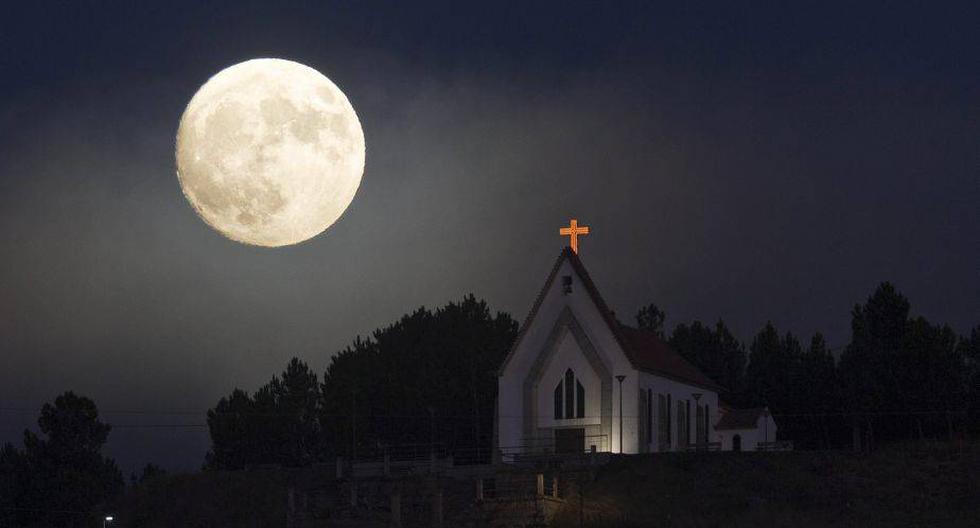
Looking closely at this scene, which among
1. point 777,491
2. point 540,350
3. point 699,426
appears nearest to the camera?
point 777,491

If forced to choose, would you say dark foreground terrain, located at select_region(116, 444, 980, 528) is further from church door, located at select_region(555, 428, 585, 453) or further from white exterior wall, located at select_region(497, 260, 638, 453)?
white exterior wall, located at select_region(497, 260, 638, 453)

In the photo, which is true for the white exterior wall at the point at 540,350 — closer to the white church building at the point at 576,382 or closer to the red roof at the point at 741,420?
the white church building at the point at 576,382

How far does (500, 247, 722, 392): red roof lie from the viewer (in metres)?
73.1

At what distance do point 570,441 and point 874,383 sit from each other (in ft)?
80.9

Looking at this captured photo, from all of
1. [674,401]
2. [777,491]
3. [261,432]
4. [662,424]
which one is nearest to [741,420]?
[674,401]

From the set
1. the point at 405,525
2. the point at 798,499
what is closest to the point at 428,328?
the point at 405,525

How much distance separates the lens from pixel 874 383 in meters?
85.6

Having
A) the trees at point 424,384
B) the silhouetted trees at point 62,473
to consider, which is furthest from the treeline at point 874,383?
the silhouetted trees at point 62,473

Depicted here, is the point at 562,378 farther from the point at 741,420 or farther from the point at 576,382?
the point at 741,420

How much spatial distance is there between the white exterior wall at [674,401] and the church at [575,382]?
0.13 m

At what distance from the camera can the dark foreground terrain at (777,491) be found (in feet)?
173

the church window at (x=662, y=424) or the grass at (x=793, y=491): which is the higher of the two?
the church window at (x=662, y=424)

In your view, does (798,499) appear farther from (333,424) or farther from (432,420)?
(333,424)

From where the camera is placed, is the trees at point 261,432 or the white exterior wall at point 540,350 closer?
the white exterior wall at point 540,350
